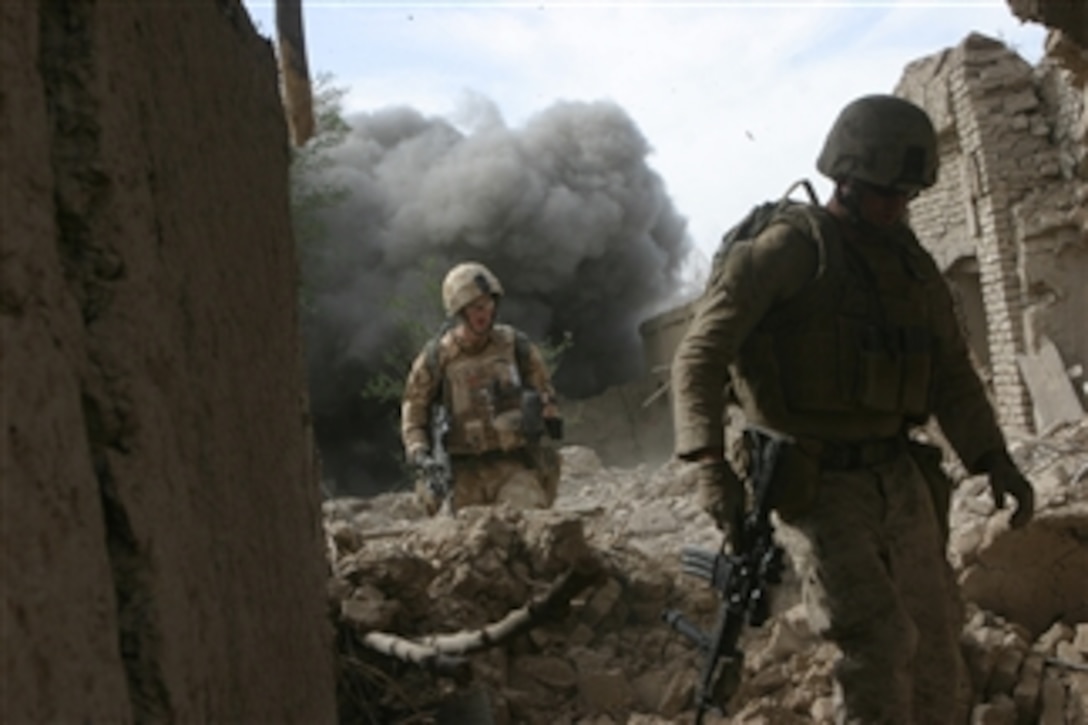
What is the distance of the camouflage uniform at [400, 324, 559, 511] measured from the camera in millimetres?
6387

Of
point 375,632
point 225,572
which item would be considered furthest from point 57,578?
point 375,632

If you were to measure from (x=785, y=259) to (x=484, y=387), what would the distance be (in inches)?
139

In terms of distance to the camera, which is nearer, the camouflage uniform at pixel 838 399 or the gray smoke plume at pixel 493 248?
the camouflage uniform at pixel 838 399

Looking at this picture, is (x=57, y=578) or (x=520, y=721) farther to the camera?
(x=520, y=721)

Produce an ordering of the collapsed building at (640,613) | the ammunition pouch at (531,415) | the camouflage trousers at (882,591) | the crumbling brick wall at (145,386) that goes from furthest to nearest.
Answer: the ammunition pouch at (531,415)
the collapsed building at (640,613)
the camouflage trousers at (882,591)
the crumbling brick wall at (145,386)

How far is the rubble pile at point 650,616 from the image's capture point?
3.84 meters

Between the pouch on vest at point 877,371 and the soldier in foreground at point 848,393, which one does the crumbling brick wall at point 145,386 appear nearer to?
the soldier in foreground at point 848,393

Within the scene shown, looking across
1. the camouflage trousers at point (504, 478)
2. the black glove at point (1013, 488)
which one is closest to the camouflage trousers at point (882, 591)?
the black glove at point (1013, 488)

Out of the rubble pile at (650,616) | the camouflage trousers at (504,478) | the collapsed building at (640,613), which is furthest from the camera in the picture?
the camouflage trousers at (504,478)

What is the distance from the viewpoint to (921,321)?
3.15m

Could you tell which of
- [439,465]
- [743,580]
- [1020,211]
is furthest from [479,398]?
[1020,211]

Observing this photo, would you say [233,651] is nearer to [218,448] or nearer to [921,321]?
[218,448]

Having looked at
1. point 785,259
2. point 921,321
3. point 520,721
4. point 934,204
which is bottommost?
point 520,721

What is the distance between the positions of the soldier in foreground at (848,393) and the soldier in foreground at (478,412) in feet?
10.7
